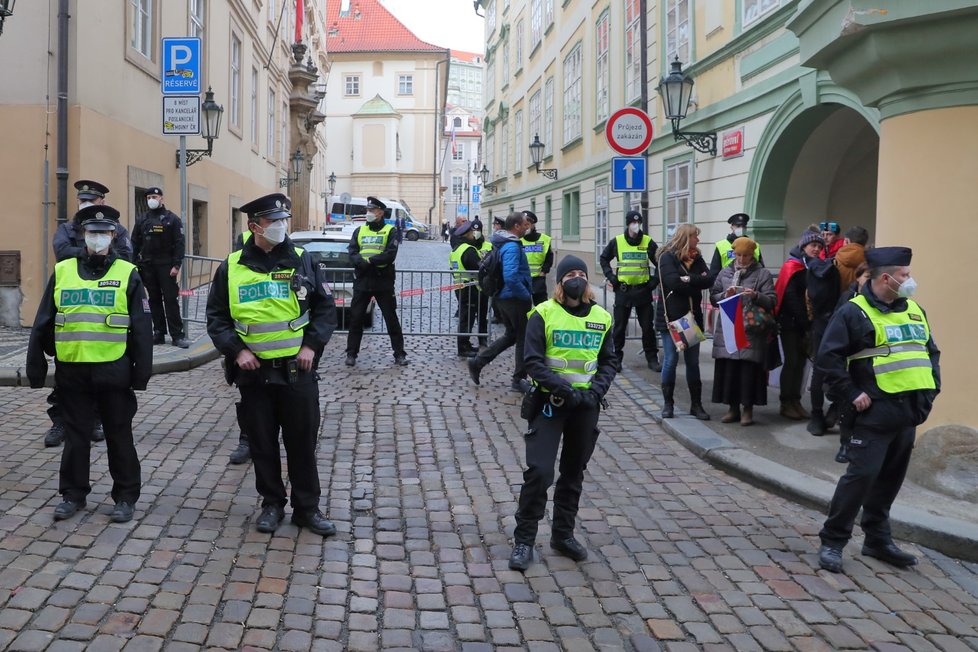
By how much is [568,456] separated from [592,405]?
1.08ft

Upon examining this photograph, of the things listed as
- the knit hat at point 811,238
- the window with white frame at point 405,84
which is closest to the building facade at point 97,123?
the knit hat at point 811,238

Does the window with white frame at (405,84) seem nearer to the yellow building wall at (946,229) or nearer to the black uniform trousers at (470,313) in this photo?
the black uniform trousers at (470,313)

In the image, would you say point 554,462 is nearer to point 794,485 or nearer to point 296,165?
point 794,485

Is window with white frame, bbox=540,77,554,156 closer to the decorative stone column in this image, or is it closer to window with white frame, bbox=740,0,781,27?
the decorative stone column

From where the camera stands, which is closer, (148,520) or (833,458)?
(148,520)

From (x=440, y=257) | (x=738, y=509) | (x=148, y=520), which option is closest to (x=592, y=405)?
(x=738, y=509)

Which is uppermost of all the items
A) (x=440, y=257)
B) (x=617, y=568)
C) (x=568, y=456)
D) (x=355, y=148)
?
(x=355, y=148)

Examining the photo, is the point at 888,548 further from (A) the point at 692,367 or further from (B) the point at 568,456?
(A) the point at 692,367

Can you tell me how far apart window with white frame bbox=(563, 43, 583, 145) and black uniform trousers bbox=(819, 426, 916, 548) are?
18.9 meters

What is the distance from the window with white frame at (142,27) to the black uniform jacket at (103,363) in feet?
32.4

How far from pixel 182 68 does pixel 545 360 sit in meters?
7.97

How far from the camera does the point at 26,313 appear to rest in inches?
495

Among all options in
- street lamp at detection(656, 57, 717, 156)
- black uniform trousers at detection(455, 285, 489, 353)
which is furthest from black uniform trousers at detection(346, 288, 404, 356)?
street lamp at detection(656, 57, 717, 156)

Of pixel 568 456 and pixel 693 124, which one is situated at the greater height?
pixel 693 124
